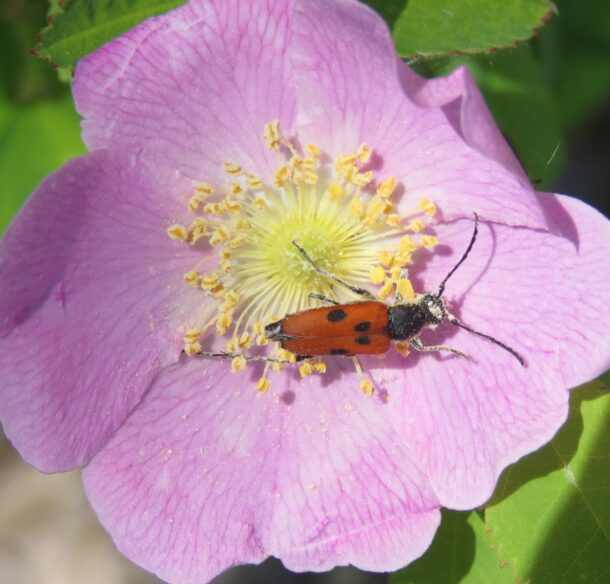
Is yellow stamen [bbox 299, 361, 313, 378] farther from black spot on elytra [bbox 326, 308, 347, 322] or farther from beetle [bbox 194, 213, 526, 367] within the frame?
black spot on elytra [bbox 326, 308, 347, 322]

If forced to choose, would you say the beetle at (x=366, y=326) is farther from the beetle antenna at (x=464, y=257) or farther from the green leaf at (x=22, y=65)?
the green leaf at (x=22, y=65)

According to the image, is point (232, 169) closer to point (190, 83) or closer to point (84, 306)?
point (190, 83)

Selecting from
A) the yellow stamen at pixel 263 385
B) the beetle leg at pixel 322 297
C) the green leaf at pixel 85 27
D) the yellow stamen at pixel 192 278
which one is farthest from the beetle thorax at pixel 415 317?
the green leaf at pixel 85 27

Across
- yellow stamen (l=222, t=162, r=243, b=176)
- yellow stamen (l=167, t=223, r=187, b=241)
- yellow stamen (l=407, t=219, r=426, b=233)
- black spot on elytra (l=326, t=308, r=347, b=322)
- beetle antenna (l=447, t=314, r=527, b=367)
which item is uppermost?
yellow stamen (l=222, t=162, r=243, b=176)

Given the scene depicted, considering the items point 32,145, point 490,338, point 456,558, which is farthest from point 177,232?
point 32,145

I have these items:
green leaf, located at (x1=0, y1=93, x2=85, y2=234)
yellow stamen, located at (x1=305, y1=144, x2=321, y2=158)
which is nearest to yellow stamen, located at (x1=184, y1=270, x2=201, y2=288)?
yellow stamen, located at (x1=305, y1=144, x2=321, y2=158)

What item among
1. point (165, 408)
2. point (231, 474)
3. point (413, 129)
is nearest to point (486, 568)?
point (231, 474)
